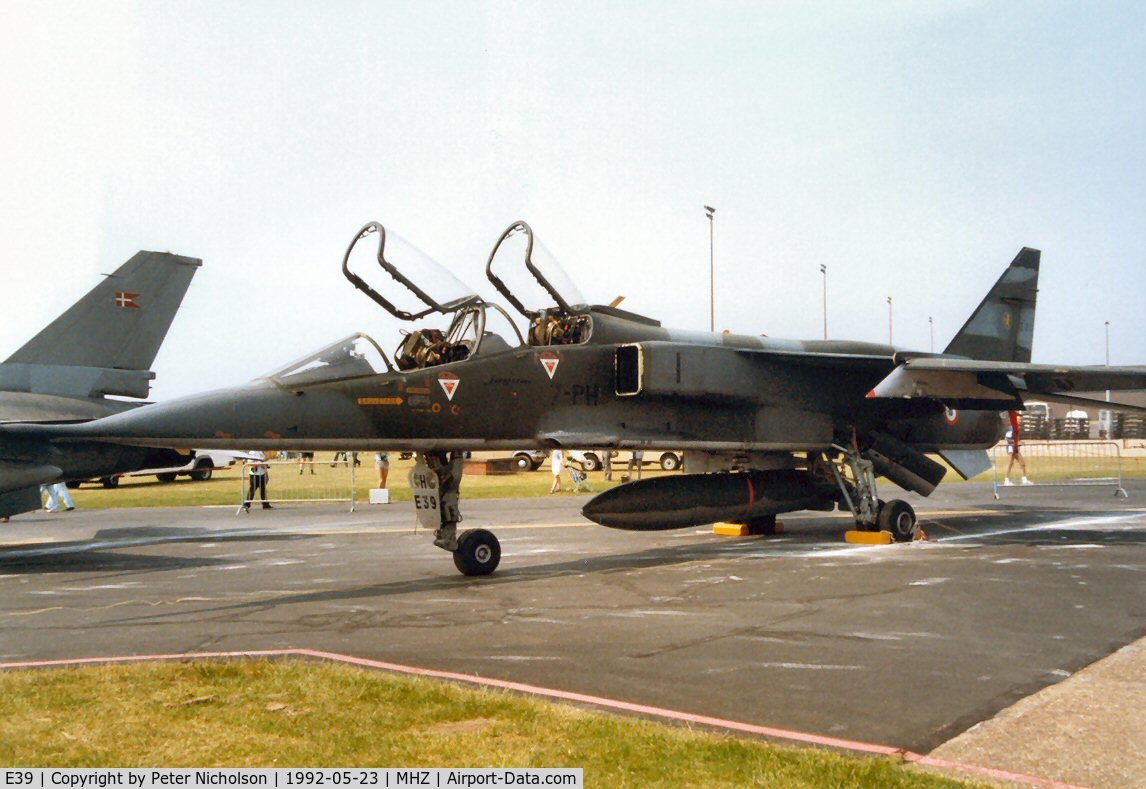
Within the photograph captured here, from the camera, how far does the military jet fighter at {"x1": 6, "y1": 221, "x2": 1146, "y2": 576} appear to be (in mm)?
9664

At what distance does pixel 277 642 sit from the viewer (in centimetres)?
698

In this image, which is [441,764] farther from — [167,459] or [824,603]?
[167,459]

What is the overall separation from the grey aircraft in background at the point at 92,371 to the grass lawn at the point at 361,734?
879cm

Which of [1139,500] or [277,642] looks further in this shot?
[1139,500]

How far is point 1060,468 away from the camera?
4003 centimetres

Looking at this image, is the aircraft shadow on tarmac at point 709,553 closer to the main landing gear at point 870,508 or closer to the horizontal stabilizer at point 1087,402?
the main landing gear at point 870,508

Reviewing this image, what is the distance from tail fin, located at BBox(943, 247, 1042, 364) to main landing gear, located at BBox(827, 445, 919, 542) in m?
4.19

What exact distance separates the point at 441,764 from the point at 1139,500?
23.2 metres

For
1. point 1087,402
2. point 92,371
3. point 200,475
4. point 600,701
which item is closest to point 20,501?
point 92,371

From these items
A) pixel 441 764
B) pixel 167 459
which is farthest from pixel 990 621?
pixel 167 459

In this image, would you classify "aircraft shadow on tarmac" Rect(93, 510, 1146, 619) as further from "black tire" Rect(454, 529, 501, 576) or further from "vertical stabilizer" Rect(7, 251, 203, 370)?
"vertical stabilizer" Rect(7, 251, 203, 370)

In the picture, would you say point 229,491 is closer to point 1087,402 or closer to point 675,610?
point 1087,402

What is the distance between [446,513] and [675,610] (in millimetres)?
3473

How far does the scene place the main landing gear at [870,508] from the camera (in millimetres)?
13742
